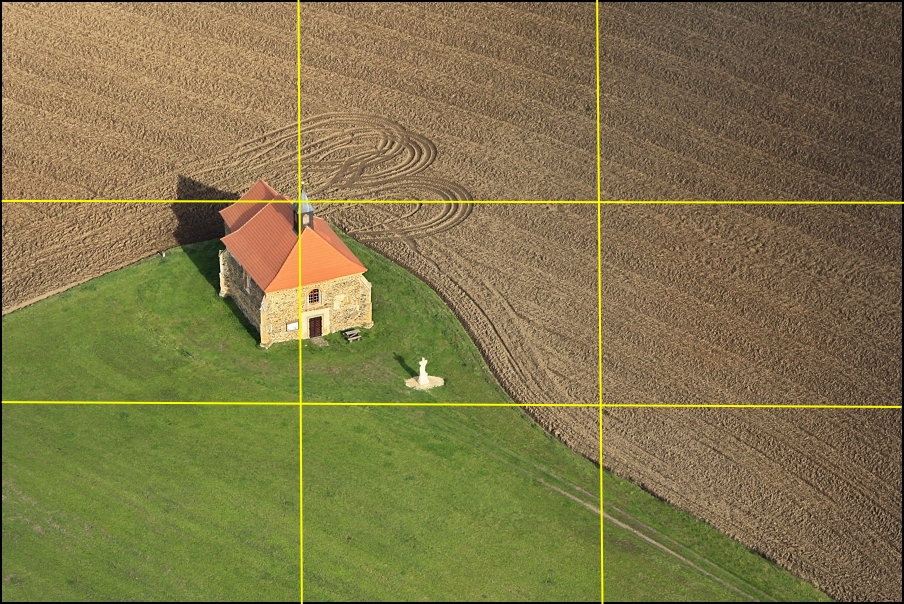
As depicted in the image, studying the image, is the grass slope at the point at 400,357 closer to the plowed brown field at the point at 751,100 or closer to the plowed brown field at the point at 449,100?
the plowed brown field at the point at 449,100

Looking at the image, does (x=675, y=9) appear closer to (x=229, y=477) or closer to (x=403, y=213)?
(x=403, y=213)

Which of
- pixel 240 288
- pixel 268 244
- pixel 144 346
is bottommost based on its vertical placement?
pixel 144 346

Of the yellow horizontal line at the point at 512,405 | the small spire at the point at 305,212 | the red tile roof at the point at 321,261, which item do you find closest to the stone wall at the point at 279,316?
the red tile roof at the point at 321,261

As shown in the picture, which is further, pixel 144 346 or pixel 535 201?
pixel 535 201

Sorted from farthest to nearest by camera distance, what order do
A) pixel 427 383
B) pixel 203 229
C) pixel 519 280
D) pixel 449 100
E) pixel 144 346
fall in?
pixel 449 100, pixel 203 229, pixel 519 280, pixel 144 346, pixel 427 383

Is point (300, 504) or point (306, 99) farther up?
point (306, 99)

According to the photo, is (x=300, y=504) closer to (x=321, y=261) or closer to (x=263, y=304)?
(x=263, y=304)

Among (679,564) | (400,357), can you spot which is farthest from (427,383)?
(679,564)
